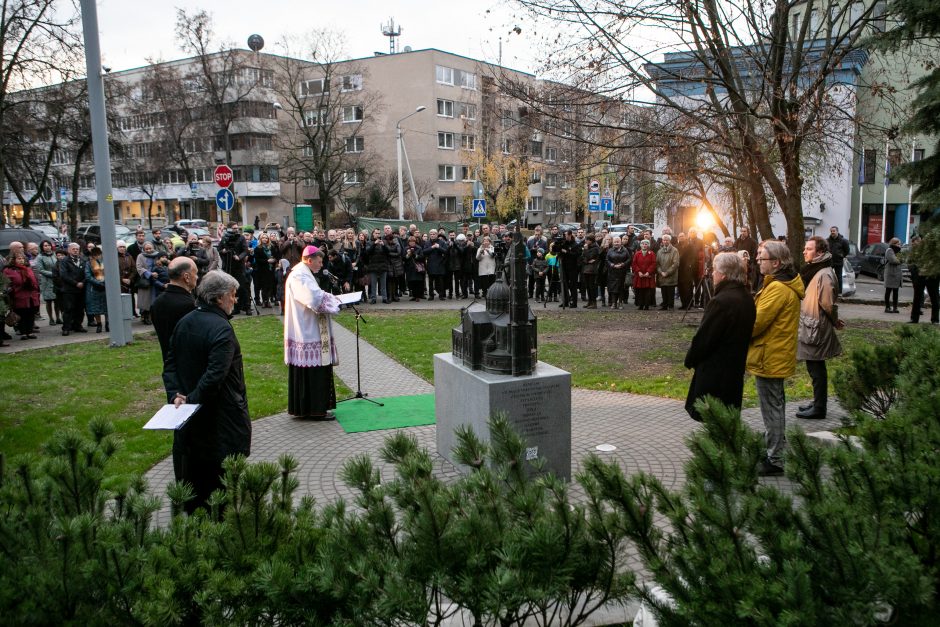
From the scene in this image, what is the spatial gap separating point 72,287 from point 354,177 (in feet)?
163

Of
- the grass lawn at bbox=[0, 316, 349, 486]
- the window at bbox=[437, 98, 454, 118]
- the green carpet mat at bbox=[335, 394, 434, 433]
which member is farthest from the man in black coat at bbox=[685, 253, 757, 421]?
the window at bbox=[437, 98, 454, 118]

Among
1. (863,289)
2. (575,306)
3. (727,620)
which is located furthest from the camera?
(863,289)

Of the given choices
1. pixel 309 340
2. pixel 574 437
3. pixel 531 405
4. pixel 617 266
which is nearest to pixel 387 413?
pixel 309 340

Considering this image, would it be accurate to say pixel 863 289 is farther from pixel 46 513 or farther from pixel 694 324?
pixel 46 513

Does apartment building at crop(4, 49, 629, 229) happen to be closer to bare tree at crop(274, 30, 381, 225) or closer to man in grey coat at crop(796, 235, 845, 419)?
bare tree at crop(274, 30, 381, 225)

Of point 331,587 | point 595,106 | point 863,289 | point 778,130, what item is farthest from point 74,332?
point 863,289

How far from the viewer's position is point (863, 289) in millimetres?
26141

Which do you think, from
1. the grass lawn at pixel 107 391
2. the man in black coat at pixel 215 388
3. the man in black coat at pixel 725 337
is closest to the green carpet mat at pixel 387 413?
the grass lawn at pixel 107 391

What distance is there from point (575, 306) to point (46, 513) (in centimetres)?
1866

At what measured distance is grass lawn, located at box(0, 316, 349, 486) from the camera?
841 centimetres

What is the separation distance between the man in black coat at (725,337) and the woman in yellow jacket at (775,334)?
1.06 ft

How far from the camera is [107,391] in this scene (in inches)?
421

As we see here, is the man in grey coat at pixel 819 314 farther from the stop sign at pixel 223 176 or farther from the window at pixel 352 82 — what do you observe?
the window at pixel 352 82

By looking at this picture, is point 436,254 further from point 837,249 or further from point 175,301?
point 175,301
